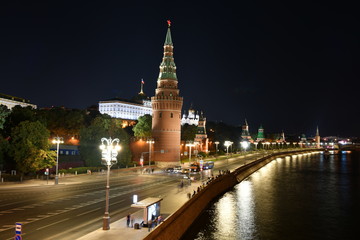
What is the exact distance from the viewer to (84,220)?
88.3 ft

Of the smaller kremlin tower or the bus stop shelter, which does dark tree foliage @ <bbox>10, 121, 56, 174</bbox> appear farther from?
the smaller kremlin tower

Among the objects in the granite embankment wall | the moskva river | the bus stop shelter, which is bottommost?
the moskva river

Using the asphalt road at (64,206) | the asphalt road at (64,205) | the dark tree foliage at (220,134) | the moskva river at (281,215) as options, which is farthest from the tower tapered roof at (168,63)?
the dark tree foliage at (220,134)

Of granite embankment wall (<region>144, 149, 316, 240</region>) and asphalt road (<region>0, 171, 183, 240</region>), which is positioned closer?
asphalt road (<region>0, 171, 183, 240</region>)

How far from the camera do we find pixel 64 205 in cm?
3216

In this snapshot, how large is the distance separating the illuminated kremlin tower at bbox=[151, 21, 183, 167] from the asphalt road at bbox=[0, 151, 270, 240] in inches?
1191

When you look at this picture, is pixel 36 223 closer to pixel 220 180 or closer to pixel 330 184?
pixel 220 180

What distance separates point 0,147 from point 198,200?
28736 mm

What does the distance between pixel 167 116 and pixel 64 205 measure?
1989 inches

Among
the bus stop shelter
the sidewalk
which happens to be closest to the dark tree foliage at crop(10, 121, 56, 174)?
the sidewalk

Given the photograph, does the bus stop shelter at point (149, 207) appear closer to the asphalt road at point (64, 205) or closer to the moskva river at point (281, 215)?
the asphalt road at point (64, 205)

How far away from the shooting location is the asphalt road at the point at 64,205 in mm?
24031

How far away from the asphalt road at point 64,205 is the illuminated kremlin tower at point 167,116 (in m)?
30.2

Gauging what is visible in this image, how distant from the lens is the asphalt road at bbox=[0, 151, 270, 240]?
2403 centimetres
